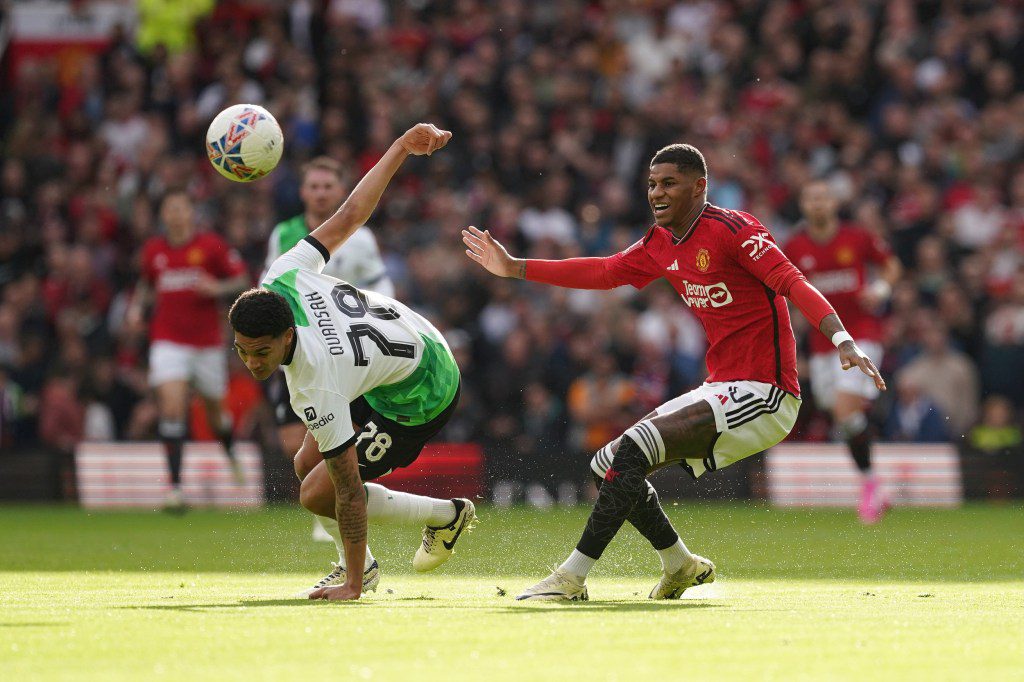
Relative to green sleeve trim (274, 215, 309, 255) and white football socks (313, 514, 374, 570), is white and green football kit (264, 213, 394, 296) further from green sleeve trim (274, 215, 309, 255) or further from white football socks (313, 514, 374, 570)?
white football socks (313, 514, 374, 570)

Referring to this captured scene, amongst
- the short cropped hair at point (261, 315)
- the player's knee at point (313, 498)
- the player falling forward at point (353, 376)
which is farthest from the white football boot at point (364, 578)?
the short cropped hair at point (261, 315)

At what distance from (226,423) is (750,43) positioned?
879 cm

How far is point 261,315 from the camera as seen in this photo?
7398 millimetres

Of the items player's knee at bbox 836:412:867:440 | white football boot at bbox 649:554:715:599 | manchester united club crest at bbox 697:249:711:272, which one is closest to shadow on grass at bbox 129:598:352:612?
white football boot at bbox 649:554:715:599

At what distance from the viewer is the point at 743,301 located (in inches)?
326

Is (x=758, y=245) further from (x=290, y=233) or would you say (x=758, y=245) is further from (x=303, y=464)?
(x=290, y=233)

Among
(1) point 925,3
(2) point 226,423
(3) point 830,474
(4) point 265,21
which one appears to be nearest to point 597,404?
(3) point 830,474

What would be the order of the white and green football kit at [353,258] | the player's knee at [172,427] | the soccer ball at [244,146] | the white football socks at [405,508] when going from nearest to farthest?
the white football socks at [405,508], the soccer ball at [244,146], the white and green football kit at [353,258], the player's knee at [172,427]

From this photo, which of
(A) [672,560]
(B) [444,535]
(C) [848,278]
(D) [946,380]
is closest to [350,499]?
(B) [444,535]

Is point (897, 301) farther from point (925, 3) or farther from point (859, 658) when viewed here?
point (859, 658)

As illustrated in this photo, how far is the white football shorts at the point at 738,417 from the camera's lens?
26.7 feet

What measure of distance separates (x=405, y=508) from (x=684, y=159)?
235 cm

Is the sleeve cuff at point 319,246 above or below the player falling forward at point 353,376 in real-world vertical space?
above

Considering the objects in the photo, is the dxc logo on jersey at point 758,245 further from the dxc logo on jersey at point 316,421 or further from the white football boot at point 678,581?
the dxc logo on jersey at point 316,421
